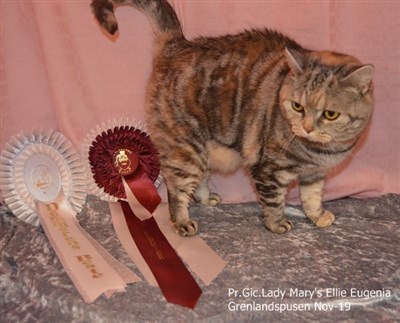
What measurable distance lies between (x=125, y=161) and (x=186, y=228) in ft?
1.07

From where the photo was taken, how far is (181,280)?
1380 mm

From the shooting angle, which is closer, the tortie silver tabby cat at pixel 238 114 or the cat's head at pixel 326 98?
the cat's head at pixel 326 98

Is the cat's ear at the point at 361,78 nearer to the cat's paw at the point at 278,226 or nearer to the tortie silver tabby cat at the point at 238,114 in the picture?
the tortie silver tabby cat at the point at 238,114

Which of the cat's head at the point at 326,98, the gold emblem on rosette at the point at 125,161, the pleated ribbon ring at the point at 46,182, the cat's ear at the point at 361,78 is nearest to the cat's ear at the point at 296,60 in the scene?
the cat's head at the point at 326,98

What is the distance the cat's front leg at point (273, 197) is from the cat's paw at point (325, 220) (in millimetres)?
93

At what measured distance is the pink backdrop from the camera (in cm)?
168

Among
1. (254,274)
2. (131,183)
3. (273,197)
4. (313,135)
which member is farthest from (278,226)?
(131,183)

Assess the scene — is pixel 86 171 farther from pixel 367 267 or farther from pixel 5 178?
pixel 367 267

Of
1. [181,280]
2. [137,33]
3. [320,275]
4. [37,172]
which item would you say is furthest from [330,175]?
[37,172]

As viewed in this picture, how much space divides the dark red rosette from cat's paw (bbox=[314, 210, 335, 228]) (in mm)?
579

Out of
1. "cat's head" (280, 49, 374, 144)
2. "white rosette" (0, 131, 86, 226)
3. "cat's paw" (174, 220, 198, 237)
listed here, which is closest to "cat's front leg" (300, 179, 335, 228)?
"cat's head" (280, 49, 374, 144)

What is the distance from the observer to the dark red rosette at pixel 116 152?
1.75 m

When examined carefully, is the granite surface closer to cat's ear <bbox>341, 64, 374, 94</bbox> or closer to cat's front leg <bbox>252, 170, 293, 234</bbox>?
cat's front leg <bbox>252, 170, 293, 234</bbox>

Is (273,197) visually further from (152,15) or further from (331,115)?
(152,15)
